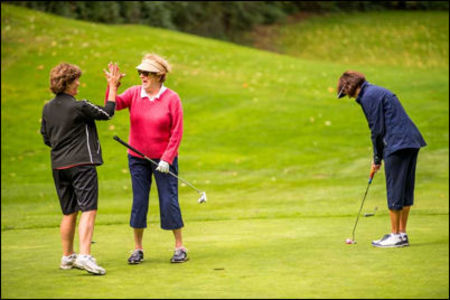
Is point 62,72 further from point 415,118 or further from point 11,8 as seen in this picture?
point 11,8

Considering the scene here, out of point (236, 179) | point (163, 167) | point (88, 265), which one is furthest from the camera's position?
point (236, 179)

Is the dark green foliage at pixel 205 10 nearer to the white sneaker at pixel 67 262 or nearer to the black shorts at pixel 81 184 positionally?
the black shorts at pixel 81 184

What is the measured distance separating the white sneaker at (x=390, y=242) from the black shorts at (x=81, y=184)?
2807 millimetres

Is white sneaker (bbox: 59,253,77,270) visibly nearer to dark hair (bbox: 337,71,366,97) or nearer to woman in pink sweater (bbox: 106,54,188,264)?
woman in pink sweater (bbox: 106,54,188,264)

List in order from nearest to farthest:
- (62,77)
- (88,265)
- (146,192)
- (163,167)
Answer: (88,265) < (62,77) < (163,167) < (146,192)

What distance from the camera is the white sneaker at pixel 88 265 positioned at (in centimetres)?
670

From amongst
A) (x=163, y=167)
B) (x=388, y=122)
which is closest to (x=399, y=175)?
(x=388, y=122)

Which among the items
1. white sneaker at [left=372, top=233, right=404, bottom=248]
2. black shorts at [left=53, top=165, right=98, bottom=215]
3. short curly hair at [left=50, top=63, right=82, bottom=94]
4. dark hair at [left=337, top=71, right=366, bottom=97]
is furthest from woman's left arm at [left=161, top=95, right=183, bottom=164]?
white sneaker at [left=372, top=233, right=404, bottom=248]

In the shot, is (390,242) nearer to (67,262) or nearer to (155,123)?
(155,123)

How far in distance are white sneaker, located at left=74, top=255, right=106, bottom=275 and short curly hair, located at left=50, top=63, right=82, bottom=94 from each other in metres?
1.46

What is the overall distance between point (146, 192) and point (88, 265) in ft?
4.12

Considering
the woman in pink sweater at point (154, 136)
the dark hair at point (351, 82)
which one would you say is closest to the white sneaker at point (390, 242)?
the dark hair at point (351, 82)

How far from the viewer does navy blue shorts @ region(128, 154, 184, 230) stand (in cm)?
773

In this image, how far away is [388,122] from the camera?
835 cm
